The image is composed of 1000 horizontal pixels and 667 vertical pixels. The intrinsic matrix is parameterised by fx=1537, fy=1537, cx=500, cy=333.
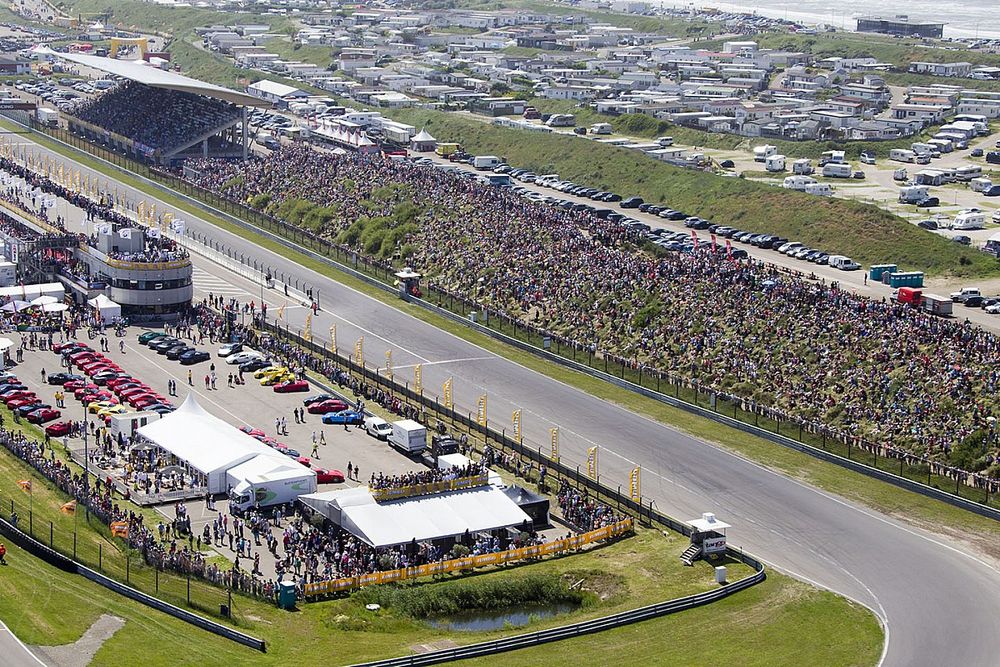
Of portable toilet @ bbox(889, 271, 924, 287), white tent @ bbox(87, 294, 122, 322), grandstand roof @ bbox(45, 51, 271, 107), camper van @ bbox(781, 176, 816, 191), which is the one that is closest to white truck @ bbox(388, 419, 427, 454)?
white tent @ bbox(87, 294, 122, 322)

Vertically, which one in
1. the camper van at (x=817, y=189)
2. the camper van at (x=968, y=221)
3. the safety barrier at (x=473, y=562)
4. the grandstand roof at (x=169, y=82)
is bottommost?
the safety barrier at (x=473, y=562)

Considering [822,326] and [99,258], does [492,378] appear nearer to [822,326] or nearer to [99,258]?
[822,326]

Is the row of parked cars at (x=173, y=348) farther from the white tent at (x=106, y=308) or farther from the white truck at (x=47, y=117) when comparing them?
the white truck at (x=47, y=117)

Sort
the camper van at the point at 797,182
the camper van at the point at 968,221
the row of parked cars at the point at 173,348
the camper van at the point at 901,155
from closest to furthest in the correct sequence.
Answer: the row of parked cars at the point at 173,348, the camper van at the point at 968,221, the camper van at the point at 797,182, the camper van at the point at 901,155

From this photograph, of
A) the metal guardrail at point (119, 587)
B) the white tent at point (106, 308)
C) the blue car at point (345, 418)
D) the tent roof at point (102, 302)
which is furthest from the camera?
the tent roof at point (102, 302)

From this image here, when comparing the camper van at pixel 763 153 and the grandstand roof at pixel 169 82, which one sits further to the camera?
the camper van at pixel 763 153

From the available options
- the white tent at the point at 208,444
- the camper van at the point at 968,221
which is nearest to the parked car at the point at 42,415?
the white tent at the point at 208,444

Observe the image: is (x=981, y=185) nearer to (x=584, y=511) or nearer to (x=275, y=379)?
(x=275, y=379)
